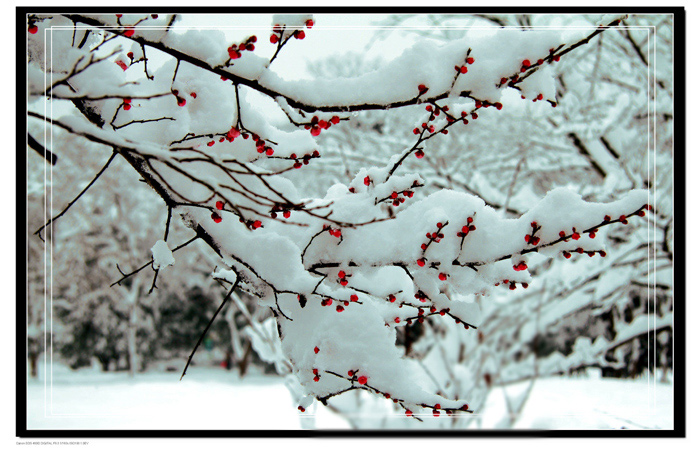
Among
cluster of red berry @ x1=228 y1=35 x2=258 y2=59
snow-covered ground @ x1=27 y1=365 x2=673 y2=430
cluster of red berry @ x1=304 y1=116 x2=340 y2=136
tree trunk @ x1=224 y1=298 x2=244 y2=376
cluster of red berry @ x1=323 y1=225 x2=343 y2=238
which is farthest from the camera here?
tree trunk @ x1=224 y1=298 x2=244 y2=376

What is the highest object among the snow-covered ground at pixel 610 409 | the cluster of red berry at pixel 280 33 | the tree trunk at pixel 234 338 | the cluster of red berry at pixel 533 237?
the cluster of red berry at pixel 280 33

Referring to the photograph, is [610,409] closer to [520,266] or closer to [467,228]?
[520,266]

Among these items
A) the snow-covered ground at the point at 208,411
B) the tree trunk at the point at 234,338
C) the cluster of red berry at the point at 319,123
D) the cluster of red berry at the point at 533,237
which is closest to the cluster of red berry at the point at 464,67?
the cluster of red berry at the point at 319,123

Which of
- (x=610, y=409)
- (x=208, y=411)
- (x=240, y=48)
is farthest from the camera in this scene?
(x=610, y=409)

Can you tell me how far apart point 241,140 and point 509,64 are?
0.76 metres

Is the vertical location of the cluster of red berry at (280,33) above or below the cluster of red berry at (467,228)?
above

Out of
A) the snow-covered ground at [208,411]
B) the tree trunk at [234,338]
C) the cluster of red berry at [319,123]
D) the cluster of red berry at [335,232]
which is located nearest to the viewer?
the cluster of red berry at [319,123]

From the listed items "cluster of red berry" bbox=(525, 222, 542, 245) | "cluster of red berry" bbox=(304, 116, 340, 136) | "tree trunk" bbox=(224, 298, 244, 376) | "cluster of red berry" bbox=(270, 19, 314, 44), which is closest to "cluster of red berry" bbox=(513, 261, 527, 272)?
"cluster of red berry" bbox=(525, 222, 542, 245)

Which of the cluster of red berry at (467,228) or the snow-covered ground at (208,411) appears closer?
the cluster of red berry at (467,228)

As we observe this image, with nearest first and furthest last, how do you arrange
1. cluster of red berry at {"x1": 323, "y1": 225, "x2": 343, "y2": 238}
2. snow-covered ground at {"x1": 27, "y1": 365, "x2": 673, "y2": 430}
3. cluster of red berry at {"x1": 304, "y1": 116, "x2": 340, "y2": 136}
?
cluster of red berry at {"x1": 304, "y1": 116, "x2": 340, "y2": 136}
cluster of red berry at {"x1": 323, "y1": 225, "x2": 343, "y2": 238}
snow-covered ground at {"x1": 27, "y1": 365, "x2": 673, "y2": 430}

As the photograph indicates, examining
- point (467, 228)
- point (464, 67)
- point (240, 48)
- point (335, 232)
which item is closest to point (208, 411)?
point (335, 232)

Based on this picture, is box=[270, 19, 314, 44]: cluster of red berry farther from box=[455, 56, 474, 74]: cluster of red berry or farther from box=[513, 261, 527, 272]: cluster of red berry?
box=[513, 261, 527, 272]: cluster of red berry

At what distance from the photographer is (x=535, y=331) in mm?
4152

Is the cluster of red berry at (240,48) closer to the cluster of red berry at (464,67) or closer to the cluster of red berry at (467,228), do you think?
the cluster of red berry at (464,67)
